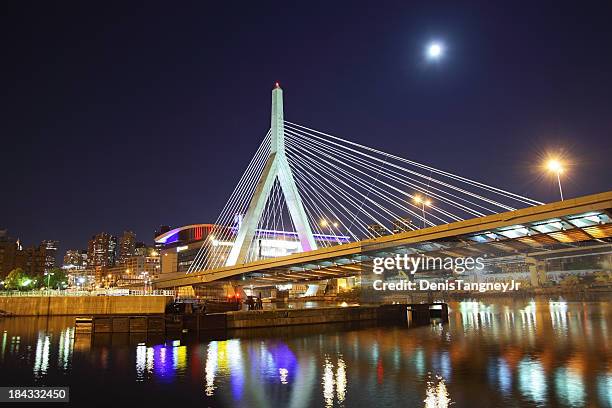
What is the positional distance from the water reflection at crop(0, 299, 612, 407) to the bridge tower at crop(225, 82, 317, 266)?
655 inches

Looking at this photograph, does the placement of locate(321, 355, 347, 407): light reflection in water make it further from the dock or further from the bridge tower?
the bridge tower

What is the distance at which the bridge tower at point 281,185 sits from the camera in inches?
1762

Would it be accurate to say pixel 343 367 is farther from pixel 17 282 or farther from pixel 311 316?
pixel 17 282

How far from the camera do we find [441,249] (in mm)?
37375

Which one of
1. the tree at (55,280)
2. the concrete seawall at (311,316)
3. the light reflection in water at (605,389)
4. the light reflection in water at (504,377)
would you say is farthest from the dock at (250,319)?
the tree at (55,280)

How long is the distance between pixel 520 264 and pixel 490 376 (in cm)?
3043

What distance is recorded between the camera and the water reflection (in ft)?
43.2

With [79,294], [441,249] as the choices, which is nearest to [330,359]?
[441,249]

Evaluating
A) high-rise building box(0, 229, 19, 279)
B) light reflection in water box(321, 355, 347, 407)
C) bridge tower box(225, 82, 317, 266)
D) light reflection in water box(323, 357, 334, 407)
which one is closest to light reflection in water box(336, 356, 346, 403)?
light reflection in water box(321, 355, 347, 407)

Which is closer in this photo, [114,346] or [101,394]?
[101,394]

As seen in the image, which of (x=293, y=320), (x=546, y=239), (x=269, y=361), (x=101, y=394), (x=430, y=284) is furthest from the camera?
(x=430, y=284)

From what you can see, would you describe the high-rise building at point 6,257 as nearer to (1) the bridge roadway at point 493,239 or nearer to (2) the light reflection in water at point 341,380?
(1) the bridge roadway at point 493,239

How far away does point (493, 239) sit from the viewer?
112 ft

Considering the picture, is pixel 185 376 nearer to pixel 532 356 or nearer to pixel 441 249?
pixel 532 356
